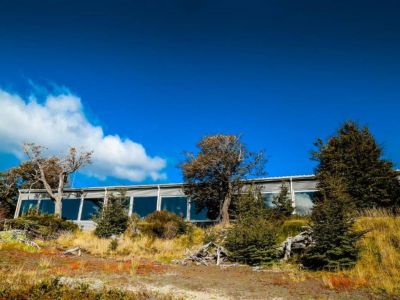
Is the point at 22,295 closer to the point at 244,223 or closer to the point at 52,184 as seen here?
the point at 244,223

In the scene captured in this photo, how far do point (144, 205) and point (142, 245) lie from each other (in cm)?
1350

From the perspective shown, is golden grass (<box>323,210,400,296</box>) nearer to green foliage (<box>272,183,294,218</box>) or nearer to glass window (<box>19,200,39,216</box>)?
green foliage (<box>272,183,294,218</box>)

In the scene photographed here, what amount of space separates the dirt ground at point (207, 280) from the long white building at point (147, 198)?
11.9m

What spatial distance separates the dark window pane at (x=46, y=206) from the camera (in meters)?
36.4

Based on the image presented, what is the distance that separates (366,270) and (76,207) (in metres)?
30.9

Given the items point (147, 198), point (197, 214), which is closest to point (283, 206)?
point (197, 214)

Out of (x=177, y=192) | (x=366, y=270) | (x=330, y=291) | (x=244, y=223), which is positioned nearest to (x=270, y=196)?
(x=177, y=192)

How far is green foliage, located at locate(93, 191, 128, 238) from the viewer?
21141mm

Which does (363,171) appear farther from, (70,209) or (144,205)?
(70,209)

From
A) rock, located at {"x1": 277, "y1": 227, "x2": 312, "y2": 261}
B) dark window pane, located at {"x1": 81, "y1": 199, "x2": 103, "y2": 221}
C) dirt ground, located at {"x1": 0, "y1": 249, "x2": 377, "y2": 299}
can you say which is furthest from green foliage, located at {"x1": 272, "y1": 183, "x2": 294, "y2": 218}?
dark window pane, located at {"x1": 81, "y1": 199, "x2": 103, "y2": 221}

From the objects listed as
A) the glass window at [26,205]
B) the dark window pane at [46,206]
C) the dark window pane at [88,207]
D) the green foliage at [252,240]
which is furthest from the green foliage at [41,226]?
the glass window at [26,205]

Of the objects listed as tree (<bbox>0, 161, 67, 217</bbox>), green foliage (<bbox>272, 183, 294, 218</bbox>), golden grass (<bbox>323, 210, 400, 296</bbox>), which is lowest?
golden grass (<bbox>323, 210, 400, 296</bbox>)

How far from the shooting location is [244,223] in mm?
13742

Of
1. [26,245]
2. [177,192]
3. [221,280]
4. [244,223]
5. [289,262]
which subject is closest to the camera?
[221,280]
